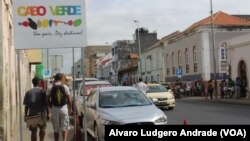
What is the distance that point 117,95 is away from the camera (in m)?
13.5

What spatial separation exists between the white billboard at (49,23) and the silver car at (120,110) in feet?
8.49

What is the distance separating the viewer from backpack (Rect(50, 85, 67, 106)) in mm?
11312

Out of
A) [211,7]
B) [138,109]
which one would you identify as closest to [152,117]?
[138,109]

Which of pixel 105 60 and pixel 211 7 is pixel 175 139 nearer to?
pixel 211 7

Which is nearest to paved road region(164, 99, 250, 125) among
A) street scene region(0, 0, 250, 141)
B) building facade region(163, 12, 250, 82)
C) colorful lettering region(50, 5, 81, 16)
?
street scene region(0, 0, 250, 141)

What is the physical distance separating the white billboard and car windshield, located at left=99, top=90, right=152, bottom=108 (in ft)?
11.7

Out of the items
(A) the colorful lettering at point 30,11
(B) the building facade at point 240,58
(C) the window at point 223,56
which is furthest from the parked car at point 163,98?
(C) the window at point 223,56

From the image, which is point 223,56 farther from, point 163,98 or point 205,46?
point 163,98

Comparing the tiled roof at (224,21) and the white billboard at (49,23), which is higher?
the tiled roof at (224,21)

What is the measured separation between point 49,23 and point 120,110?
355 cm

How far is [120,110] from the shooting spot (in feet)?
39.9

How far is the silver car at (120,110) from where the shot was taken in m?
11.4

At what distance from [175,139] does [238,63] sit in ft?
112

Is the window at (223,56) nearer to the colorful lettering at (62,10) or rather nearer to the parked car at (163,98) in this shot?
the parked car at (163,98)
